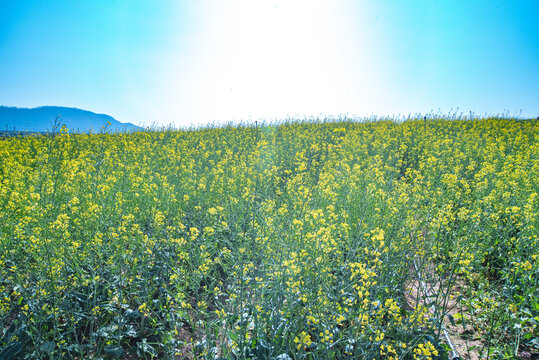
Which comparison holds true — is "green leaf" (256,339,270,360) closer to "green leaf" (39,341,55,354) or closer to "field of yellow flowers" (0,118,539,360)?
"field of yellow flowers" (0,118,539,360)

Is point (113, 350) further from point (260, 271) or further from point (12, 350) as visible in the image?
point (260, 271)

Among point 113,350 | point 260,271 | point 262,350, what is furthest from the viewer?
point 260,271

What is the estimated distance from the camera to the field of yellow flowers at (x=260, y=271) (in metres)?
2.12

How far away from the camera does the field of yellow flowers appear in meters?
2.12

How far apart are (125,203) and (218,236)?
56.7 inches

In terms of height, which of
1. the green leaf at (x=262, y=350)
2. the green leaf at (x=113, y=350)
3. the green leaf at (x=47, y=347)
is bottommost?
the green leaf at (x=113, y=350)

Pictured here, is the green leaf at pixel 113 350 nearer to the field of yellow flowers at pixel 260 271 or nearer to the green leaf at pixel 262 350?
the field of yellow flowers at pixel 260 271

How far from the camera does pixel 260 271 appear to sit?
2805 mm

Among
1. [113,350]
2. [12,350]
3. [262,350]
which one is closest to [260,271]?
[262,350]

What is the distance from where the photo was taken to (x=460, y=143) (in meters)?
7.89

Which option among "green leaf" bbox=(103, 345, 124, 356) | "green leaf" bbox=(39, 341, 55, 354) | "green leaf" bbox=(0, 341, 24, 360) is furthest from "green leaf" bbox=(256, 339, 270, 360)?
"green leaf" bbox=(0, 341, 24, 360)

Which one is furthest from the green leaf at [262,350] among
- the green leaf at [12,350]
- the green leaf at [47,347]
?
the green leaf at [12,350]

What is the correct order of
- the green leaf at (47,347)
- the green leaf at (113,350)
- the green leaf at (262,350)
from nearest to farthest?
the green leaf at (262,350) → the green leaf at (47,347) → the green leaf at (113,350)

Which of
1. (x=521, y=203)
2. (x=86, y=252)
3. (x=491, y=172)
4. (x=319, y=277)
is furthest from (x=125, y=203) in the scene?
(x=491, y=172)
